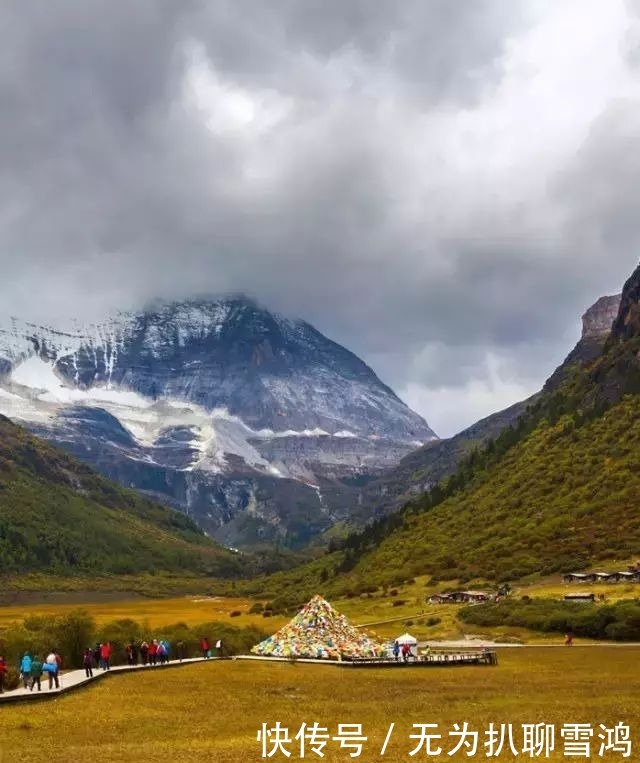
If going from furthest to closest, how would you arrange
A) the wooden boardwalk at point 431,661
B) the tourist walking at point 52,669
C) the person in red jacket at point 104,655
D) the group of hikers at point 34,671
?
the wooden boardwalk at point 431,661, the person in red jacket at point 104,655, the tourist walking at point 52,669, the group of hikers at point 34,671

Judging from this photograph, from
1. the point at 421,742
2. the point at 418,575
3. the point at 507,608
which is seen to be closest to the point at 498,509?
the point at 418,575

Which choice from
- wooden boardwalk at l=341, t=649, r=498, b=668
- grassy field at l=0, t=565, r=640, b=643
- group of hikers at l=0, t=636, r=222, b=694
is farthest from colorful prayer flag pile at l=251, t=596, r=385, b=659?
grassy field at l=0, t=565, r=640, b=643

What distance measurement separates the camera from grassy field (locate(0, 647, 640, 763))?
1260 inches

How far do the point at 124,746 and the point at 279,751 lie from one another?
20.3 feet

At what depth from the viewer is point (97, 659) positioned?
6488cm

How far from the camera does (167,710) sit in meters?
42.7

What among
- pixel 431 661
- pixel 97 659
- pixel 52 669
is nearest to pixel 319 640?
pixel 431 661

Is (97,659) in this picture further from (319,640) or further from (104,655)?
→ (319,640)

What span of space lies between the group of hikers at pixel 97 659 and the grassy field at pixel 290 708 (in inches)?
87.6

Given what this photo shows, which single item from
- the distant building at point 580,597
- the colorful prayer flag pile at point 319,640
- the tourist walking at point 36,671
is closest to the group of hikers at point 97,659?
the tourist walking at point 36,671

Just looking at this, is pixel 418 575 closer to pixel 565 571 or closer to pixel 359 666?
pixel 565 571

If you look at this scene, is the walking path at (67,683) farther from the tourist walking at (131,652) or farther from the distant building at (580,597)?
the distant building at (580,597)

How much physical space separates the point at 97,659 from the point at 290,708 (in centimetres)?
2670

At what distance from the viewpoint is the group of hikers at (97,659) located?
160 feet
